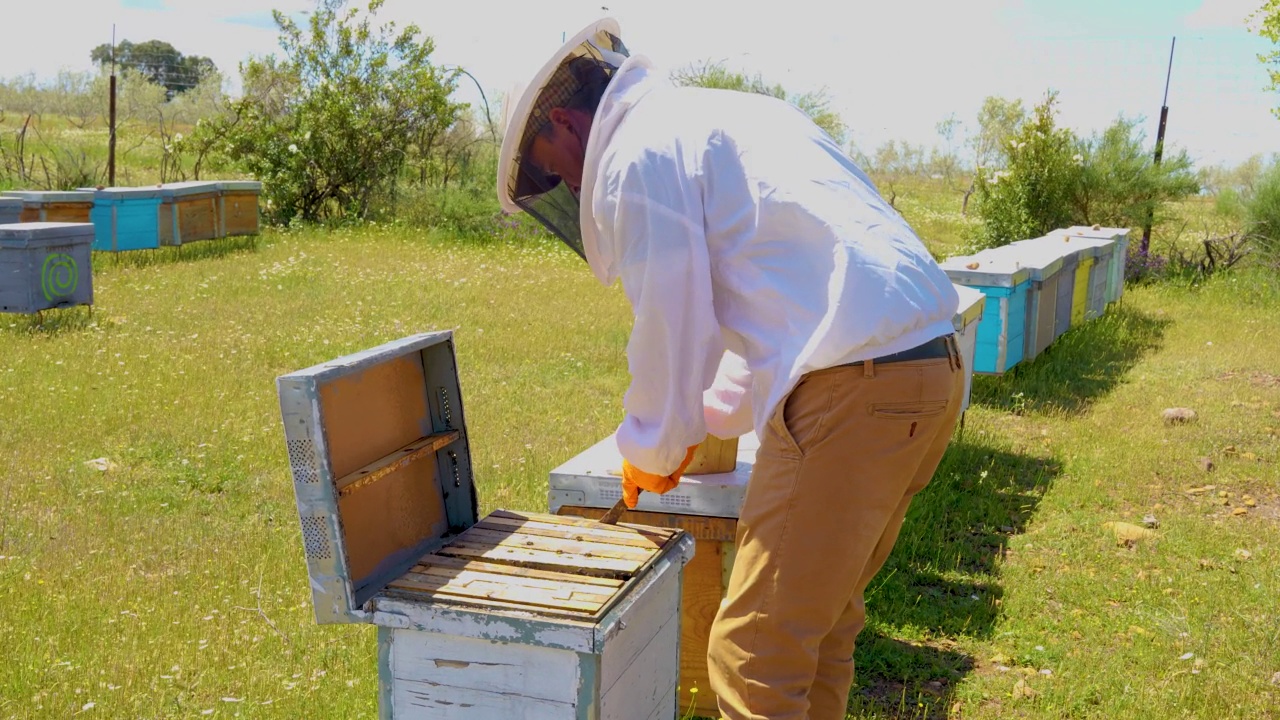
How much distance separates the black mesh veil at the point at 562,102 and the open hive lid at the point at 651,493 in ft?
2.05

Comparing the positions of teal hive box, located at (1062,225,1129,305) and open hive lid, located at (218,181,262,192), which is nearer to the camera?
teal hive box, located at (1062,225,1129,305)

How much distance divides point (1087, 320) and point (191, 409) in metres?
6.35

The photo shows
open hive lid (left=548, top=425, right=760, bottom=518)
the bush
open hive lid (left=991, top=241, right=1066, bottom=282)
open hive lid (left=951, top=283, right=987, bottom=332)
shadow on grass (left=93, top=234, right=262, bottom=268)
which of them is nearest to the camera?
open hive lid (left=548, top=425, right=760, bottom=518)

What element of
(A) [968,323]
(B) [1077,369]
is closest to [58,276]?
(A) [968,323]

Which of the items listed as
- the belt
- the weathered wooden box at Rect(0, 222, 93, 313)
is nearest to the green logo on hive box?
the weathered wooden box at Rect(0, 222, 93, 313)

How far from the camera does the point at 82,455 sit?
4.74 m

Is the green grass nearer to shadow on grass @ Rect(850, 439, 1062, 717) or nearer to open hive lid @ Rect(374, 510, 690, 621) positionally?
shadow on grass @ Rect(850, 439, 1062, 717)

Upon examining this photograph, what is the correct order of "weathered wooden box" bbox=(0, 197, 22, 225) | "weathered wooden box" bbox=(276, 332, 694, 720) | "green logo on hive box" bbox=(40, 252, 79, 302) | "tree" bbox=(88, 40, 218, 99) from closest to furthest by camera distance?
"weathered wooden box" bbox=(276, 332, 694, 720)
"green logo on hive box" bbox=(40, 252, 79, 302)
"weathered wooden box" bbox=(0, 197, 22, 225)
"tree" bbox=(88, 40, 218, 99)

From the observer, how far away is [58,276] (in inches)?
283

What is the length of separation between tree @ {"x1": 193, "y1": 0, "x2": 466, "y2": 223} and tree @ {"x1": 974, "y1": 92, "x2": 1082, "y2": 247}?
7.15 m

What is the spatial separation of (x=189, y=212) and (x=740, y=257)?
31.9 ft

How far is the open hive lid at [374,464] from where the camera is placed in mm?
1893

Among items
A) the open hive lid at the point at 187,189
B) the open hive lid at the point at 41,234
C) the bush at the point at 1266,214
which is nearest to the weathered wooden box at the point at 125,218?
the open hive lid at the point at 187,189

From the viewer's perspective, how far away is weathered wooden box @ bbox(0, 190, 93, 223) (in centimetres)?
888
